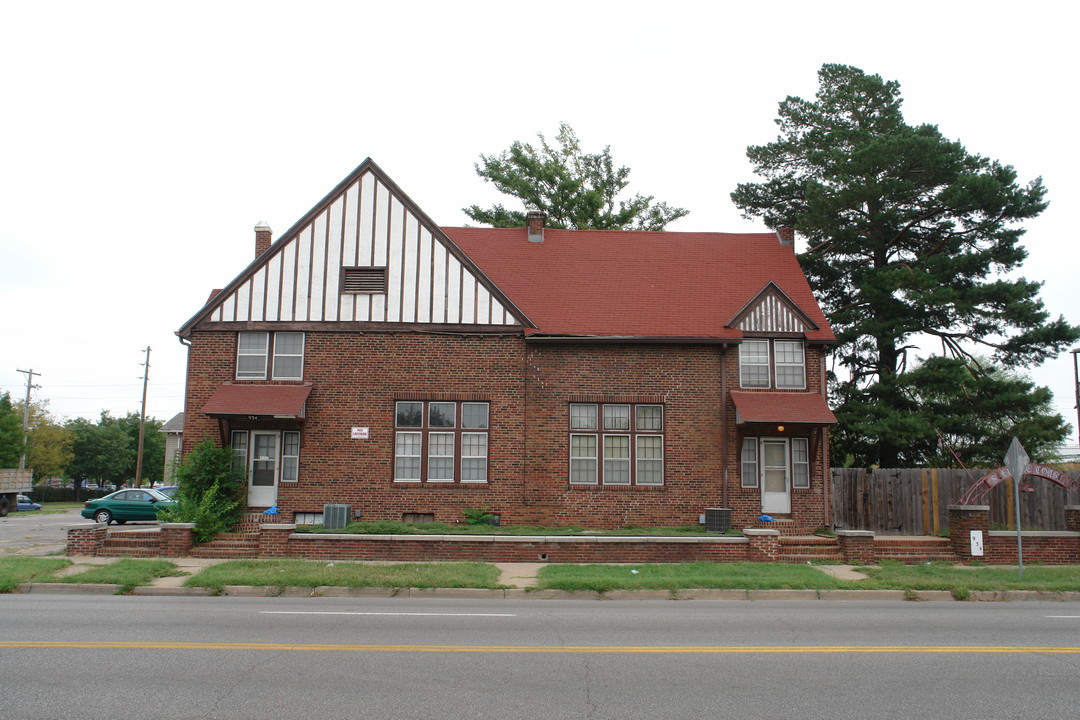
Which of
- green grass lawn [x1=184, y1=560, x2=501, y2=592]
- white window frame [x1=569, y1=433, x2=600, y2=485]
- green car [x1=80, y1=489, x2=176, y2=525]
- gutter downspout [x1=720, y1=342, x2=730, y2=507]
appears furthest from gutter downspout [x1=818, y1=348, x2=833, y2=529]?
green car [x1=80, y1=489, x2=176, y2=525]

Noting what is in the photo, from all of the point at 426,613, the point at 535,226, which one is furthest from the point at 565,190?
the point at 426,613

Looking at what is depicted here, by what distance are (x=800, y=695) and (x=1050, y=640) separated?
15.1 ft

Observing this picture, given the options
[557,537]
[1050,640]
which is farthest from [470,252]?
[1050,640]

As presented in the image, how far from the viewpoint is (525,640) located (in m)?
9.07

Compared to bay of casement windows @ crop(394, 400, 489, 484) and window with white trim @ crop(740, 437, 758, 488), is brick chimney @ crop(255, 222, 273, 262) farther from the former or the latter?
window with white trim @ crop(740, 437, 758, 488)

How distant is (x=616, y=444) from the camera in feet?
67.7

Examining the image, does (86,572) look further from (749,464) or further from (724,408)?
(749,464)

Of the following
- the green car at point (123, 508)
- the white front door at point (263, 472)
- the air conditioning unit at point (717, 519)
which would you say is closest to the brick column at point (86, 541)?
the white front door at point (263, 472)

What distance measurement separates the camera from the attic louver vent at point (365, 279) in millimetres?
20531

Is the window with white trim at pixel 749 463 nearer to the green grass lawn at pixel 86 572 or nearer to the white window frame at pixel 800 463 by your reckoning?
the white window frame at pixel 800 463

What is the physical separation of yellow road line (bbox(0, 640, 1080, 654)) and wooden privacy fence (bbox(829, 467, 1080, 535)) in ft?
45.2

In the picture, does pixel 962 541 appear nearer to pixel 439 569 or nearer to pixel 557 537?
pixel 557 537

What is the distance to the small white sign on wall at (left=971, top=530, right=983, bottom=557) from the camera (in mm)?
16953

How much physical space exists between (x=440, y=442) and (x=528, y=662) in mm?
12652
